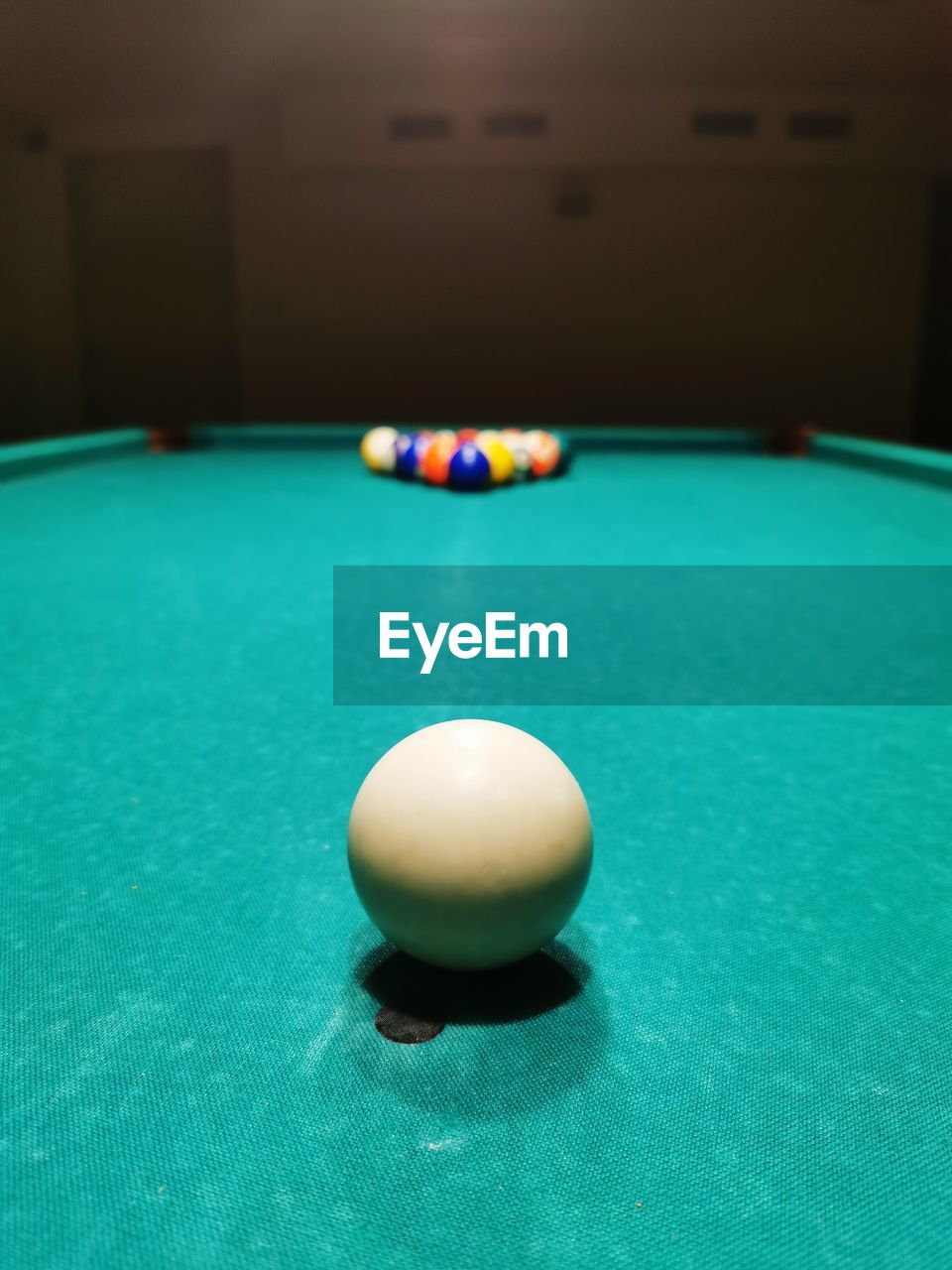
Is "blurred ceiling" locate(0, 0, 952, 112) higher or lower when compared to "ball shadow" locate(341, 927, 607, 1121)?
higher

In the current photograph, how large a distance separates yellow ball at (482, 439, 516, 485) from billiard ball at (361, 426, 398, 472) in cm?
51

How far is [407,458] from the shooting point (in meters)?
4.57

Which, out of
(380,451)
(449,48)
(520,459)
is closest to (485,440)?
(520,459)

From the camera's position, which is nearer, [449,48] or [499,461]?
[499,461]

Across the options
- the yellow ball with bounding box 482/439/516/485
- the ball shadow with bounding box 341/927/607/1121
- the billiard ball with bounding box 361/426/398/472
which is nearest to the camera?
the ball shadow with bounding box 341/927/607/1121

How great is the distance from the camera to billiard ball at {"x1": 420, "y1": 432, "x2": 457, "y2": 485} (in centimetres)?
437

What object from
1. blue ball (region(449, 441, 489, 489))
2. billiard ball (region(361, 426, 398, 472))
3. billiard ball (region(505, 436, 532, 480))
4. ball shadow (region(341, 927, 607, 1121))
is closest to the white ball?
billiard ball (region(505, 436, 532, 480))

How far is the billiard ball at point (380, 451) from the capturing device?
4.68m

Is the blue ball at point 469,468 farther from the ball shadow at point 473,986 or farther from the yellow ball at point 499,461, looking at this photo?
the ball shadow at point 473,986

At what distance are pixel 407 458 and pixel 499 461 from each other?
1.51ft

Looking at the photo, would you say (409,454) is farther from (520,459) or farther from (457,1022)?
(457,1022)

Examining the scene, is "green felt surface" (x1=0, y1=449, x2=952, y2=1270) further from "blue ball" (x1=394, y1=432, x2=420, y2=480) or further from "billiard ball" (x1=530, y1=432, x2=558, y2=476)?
"billiard ball" (x1=530, y1=432, x2=558, y2=476)

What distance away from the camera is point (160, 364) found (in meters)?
8.28

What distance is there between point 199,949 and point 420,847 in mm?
299
